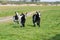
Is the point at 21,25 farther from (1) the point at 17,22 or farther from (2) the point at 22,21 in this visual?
(1) the point at 17,22

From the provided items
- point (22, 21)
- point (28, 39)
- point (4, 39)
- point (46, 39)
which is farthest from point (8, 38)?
point (22, 21)

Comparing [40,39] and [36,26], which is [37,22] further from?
[40,39]

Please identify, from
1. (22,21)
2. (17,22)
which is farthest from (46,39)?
(17,22)

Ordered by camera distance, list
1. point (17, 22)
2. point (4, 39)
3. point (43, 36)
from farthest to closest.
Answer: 1. point (17, 22)
2. point (43, 36)
3. point (4, 39)

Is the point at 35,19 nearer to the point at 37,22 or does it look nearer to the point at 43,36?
the point at 37,22

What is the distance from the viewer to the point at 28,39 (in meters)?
16.0

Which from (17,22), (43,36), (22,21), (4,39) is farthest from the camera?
(17,22)

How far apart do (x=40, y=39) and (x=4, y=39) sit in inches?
99.6

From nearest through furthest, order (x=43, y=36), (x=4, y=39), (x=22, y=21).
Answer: (x=4, y=39) → (x=43, y=36) → (x=22, y=21)

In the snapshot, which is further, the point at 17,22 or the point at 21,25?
the point at 17,22

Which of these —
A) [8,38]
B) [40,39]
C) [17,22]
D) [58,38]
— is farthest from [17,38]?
[17,22]

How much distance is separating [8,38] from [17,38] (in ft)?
2.13

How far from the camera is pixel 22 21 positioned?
2212cm

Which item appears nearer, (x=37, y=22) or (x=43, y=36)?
(x=43, y=36)
